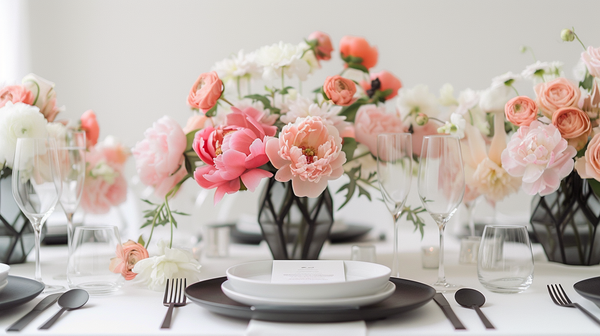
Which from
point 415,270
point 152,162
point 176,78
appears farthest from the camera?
point 176,78

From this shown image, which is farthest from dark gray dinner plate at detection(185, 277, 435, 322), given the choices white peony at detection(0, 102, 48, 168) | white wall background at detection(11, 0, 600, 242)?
white wall background at detection(11, 0, 600, 242)

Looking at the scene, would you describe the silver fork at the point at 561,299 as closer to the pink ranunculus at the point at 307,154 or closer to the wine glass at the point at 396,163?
the wine glass at the point at 396,163

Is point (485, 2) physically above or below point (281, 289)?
above

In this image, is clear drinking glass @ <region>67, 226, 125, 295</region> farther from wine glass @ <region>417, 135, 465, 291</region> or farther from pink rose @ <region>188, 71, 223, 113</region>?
wine glass @ <region>417, 135, 465, 291</region>

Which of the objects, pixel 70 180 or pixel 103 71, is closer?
pixel 70 180

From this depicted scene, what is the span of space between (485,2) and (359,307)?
2.93m

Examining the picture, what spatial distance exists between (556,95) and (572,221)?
0.95 ft

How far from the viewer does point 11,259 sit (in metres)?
1.29

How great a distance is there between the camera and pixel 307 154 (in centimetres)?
100

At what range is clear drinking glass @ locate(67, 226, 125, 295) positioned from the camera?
34.9 inches

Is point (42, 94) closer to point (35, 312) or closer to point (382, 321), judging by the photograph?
point (35, 312)

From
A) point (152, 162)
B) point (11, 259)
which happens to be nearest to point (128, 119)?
point (11, 259)

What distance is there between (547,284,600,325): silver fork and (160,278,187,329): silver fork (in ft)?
1.95

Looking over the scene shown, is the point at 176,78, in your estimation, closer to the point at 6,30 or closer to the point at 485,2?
the point at 6,30
